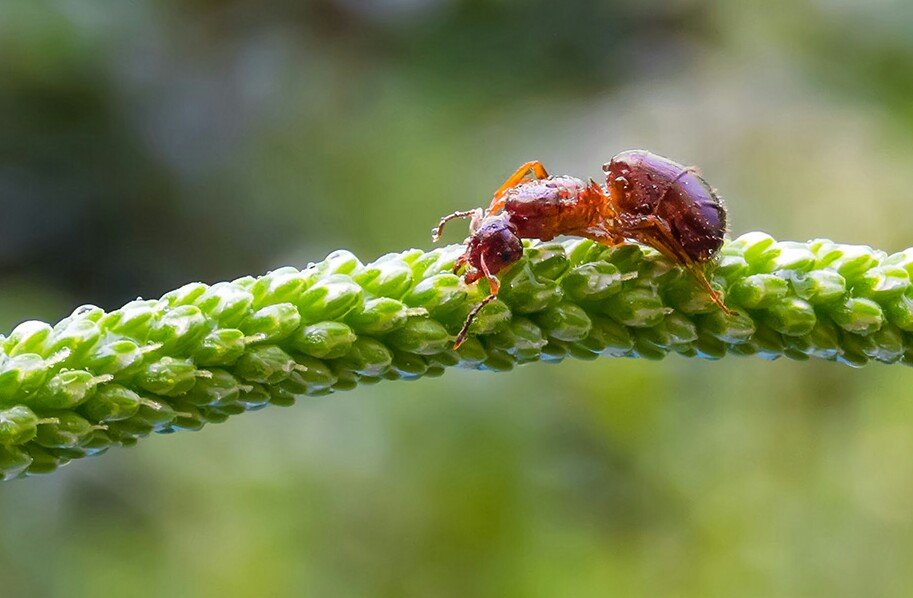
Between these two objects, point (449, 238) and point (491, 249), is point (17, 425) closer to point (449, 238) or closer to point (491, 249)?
point (491, 249)

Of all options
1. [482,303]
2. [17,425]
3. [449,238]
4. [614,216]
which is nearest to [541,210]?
[614,216]

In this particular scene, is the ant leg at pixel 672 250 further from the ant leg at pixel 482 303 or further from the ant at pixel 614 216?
the ant leg at pixel 482 303

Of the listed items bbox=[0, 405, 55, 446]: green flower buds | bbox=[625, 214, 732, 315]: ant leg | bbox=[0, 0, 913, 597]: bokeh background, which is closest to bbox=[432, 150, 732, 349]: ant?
bbox=[625, 214, 732, 315]: ant leg

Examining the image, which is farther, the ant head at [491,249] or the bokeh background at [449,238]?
the bokeh background at [449,238]

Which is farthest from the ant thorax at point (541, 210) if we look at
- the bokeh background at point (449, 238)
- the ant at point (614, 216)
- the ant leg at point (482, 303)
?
the bokeh background at point (449, 238)

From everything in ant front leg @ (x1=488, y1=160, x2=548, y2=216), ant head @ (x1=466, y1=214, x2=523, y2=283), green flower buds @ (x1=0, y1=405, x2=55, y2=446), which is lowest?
green flower buds @ (x1=0, y1=405, x2=55, y2=446)

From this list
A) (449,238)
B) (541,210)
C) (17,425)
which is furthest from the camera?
(449,238)

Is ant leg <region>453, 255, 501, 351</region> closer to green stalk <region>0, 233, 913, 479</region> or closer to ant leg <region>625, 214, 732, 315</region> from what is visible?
green stalk <region>0, 233, 913, 479</region>
